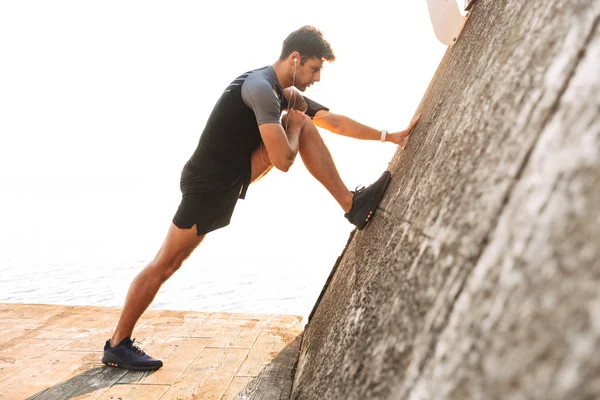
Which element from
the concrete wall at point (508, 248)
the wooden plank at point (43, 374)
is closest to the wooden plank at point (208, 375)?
the wooden plank at point (43, 374)

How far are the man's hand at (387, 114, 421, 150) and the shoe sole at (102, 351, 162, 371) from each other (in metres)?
2.08

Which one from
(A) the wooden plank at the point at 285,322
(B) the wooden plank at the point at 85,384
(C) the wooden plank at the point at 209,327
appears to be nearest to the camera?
(B) the wooden plank at the point at 85,384

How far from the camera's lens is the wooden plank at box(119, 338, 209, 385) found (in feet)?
9.32

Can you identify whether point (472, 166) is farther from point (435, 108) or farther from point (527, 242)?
point (435, 108)

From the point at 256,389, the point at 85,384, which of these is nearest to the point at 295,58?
the point at 256,389

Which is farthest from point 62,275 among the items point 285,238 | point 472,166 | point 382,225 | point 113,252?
point 472,166

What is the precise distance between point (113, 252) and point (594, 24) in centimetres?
1716

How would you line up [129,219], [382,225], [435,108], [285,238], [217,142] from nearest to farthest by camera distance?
[382,225]
[435,108]
[217,142]
[285,238]
[129,219]

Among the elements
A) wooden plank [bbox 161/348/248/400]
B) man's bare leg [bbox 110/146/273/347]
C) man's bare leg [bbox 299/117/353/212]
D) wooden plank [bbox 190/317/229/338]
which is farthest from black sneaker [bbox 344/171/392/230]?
wooden plank [bbox 190/317/229/338]

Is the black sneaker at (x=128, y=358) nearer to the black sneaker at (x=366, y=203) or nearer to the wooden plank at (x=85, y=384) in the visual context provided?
the wooden plank at (x=85, y=384)

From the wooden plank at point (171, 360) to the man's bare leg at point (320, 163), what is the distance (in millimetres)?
1481

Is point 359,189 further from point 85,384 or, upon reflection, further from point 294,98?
point 85,384

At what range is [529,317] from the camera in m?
0.72

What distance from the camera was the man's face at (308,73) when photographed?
3.04 metres
